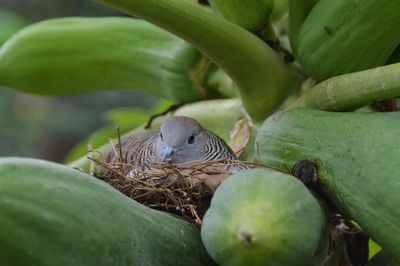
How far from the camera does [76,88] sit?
2.27 metres

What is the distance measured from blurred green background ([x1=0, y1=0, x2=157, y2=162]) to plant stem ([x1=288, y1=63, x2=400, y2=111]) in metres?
4.47

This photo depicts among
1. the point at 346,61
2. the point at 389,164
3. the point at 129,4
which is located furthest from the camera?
the point at 346,61

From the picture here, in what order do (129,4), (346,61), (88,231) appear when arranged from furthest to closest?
(346,61)
(129,4)
(88,231)

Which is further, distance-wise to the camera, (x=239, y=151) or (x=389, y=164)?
(x=239, y=151)

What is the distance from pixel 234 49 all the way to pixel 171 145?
2.42 ft

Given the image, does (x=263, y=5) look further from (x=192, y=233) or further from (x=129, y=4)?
(x=192, y=233)

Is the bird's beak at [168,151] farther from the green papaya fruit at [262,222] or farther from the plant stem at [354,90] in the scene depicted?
the green papaya fruit at [262,222]

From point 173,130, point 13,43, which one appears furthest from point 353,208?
point 13,43

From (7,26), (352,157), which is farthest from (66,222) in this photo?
(7,26)

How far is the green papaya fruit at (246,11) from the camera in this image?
1840mm

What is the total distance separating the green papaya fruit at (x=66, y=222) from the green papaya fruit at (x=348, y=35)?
1.93 feet

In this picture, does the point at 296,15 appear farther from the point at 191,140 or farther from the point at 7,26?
the point at 7,26

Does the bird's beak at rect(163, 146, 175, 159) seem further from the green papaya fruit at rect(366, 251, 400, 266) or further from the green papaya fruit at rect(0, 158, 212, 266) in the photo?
the green papaya fruit at rect(0, 158, 212, 266)

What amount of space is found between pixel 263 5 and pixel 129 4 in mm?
381
